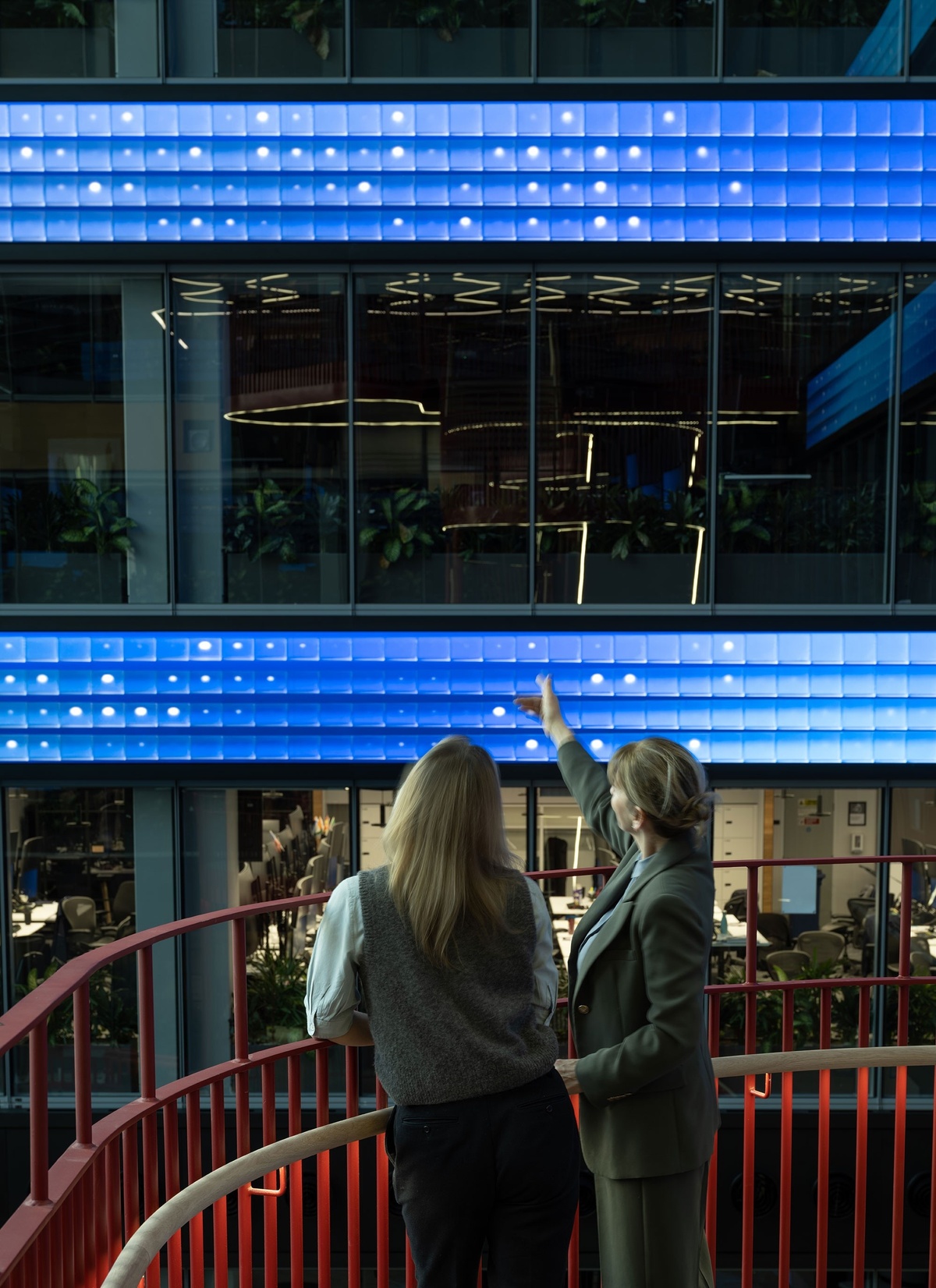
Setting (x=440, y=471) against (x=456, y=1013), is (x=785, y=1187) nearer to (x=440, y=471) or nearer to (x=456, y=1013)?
(x=456, y=1013)

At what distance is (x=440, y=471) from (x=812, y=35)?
4919 mm

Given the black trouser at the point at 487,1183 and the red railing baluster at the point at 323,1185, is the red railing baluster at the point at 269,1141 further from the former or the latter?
the black trouser at the point at 487,1183

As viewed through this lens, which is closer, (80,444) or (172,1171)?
(172,1171)

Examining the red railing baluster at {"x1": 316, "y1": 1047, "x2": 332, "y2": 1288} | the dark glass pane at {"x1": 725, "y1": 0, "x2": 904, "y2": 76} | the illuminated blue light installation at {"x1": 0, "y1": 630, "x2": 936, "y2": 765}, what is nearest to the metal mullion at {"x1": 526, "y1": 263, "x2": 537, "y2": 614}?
the illuminated blue light installation at {"x1": 0, "y1": 630, "x2": 936, "y2": 765}

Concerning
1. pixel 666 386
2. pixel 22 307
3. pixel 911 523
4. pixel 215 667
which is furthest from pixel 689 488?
pixel 22 307

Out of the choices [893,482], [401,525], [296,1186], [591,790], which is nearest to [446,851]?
[591,790]

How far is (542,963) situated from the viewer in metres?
2.54

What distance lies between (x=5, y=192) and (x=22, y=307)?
3.15 feet

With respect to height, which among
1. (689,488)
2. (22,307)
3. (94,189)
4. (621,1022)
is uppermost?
(94,189)

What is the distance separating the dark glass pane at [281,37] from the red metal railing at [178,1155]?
836 centimetres

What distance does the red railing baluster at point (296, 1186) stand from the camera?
10.2 ft

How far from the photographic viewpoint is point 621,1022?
2.78 metres

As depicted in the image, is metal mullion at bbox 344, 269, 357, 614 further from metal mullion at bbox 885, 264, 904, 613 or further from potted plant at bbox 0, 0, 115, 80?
metal mullion at bbox 885, 264, 904, 613

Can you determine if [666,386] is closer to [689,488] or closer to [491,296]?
[689,488]
